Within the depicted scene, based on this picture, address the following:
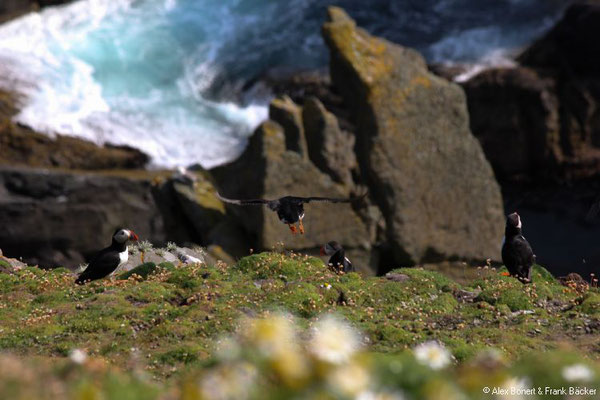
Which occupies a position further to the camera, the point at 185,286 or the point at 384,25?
the point at 384,25

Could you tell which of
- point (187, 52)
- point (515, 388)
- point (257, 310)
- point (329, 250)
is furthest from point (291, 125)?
point (515, 388)

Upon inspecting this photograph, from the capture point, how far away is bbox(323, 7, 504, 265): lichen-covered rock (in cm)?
2595

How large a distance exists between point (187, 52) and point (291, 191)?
62.8 ft

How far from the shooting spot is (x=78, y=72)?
40844 millimetres

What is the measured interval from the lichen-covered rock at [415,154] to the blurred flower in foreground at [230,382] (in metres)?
20.4

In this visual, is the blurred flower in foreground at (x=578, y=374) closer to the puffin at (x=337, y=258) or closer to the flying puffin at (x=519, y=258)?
the flying puffin at (x=519, y=258)

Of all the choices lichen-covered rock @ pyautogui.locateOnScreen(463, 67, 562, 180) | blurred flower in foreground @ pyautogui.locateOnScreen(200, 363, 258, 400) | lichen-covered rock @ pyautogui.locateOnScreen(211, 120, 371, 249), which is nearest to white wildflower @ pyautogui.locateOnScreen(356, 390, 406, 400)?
blurred flower in foreground @ pyautogui.locateOnScreen(200, 363, 258, 400)

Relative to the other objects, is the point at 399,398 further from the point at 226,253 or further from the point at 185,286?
the point at 226,253

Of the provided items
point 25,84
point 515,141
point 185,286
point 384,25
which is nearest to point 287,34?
point 384,25

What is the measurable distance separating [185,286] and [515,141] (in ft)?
61.0

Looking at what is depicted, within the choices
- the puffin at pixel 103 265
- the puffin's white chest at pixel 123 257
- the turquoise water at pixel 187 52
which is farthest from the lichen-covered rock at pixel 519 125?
the puffin at pixel 103 265

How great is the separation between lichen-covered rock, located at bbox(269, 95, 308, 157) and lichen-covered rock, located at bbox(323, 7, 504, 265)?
1554 millimetres

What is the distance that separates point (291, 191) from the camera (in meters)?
25.5

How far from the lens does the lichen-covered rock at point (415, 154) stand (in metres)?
26.0
